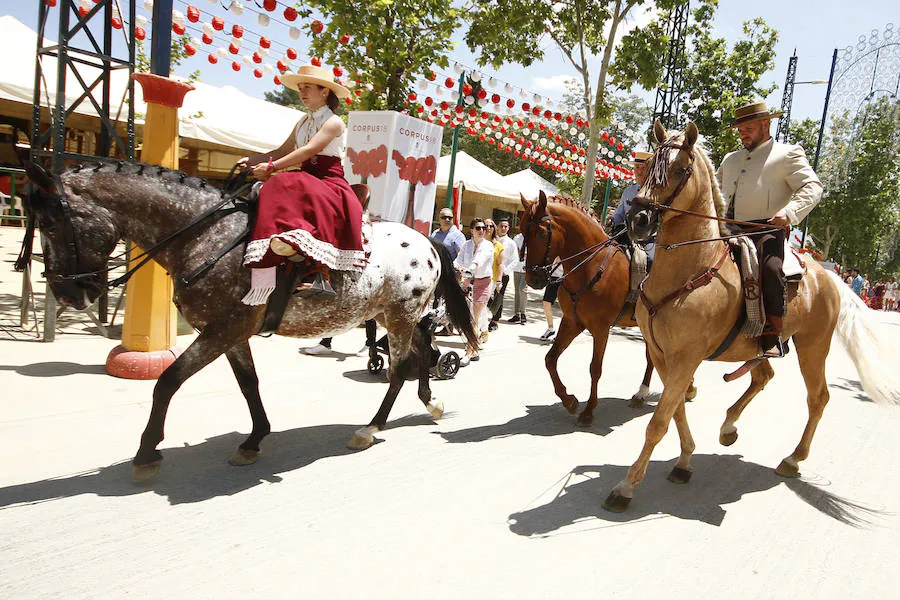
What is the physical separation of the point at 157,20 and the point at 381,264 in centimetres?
377

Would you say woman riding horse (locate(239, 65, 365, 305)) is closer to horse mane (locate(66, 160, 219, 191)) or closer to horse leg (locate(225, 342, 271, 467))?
horse mane (locate(66, 160, 219, 191))

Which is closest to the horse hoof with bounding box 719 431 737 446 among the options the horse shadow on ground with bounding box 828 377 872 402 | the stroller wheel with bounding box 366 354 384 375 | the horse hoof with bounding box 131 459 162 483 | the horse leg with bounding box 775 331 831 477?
the horse leg with bounding box 775 331 831 477

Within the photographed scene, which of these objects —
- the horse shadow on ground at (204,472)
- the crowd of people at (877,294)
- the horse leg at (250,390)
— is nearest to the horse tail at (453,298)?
the horse shadow on ground at (204,472)

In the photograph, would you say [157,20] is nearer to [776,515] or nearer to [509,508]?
[509,508]

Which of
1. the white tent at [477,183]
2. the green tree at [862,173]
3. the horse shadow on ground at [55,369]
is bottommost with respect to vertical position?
the horse shadow on ground at [55,369]

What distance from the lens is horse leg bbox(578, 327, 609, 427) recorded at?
5.64 meters

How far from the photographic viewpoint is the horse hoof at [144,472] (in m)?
3.65

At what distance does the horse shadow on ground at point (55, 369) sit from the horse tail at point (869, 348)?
694 cm

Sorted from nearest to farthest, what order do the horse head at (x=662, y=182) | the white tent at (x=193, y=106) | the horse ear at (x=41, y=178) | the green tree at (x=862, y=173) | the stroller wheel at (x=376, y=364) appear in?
the horse ear at (x=41, y=178)
the horse head at (x=662, y=182)
the stroller wheel at (x=376, y=364)
the white tent at (x=193, y=106)
the green tree at (x=862, y=173)

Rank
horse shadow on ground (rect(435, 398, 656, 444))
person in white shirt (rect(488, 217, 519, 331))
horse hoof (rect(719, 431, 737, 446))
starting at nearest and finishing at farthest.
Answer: horse hoof (rect(719, 431, 737, 446)) < horse shadow on ground (rect(435, 398, 656, 444)) < person in white shirt (rect(488, 217, 519, 331))

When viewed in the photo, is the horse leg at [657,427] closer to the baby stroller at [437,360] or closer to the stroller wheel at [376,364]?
the baby stroller at [437,360]

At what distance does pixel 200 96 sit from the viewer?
1410 cm

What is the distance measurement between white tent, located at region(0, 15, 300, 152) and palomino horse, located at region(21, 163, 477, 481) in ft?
22.5

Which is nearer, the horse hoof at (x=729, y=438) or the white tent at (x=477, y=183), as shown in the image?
the horse hoof at (x=729, y=438)
